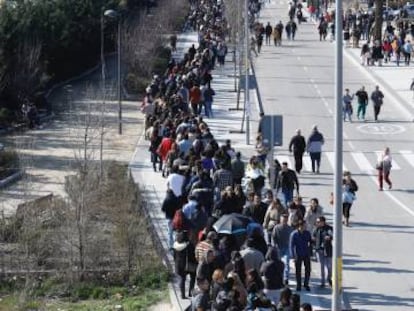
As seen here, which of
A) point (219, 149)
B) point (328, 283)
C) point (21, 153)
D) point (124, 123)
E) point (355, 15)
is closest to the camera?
point (328, 283)

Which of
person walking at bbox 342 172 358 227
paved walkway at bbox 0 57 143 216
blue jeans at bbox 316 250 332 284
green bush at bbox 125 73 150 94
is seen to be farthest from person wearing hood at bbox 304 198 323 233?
green bush at bbox 125 73 150 94

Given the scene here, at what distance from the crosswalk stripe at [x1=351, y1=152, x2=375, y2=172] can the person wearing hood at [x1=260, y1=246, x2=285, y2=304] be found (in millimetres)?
15636

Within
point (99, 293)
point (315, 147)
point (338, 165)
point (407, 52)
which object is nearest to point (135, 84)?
point (407, 52)

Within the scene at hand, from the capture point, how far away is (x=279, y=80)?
53781 mm

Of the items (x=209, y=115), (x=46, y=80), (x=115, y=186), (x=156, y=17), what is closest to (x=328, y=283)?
(x=115, y=186)

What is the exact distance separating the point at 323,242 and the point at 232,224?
1.65 metres

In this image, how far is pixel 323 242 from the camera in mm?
21922

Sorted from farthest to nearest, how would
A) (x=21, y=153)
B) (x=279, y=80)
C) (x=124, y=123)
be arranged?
(x=279, y=80) → (x=124, y=123) → (x=21, y=153)

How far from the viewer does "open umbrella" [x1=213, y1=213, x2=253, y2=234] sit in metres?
21.6

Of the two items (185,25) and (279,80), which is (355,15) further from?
(279,80)

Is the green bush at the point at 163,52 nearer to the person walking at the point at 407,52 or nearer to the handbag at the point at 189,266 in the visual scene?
the person walking at the point at 407,52

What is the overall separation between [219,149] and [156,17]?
3106 centimetres

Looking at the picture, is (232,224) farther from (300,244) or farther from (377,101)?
(377,101)

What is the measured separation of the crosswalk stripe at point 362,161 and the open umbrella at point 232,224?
44.7 feet
